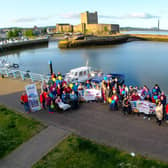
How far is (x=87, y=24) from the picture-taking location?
514 feet

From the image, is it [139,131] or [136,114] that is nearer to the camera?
[139,131]

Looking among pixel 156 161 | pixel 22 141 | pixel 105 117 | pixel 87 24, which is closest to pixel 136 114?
pixel 105 117

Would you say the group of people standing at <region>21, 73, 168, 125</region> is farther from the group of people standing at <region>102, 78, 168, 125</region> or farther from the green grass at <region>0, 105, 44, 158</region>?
the green grass at <region>0, 105, 44, 158</region>

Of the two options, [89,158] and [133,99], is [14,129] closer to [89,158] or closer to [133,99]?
[89,158]

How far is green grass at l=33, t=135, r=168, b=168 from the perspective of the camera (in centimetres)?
604

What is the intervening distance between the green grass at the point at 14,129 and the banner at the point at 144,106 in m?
5.09

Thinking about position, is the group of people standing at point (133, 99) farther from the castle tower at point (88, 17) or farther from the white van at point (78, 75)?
the castle tower at point (88, 17)

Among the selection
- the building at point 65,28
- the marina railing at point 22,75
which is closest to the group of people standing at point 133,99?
the marina railing at point 22,75

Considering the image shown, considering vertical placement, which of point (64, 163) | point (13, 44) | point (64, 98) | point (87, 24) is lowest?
point (64, 163)

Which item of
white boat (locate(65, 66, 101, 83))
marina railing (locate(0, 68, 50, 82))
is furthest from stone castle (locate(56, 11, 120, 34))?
marina railing (locate(0, 68, 50, 82))

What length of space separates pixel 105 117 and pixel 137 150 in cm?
Answer: 293

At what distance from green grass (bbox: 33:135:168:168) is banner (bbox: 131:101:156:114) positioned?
11.0 feet

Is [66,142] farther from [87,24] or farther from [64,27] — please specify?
[64,27]

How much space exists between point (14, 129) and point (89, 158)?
4308 millimetres
